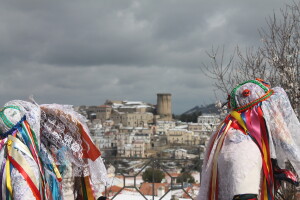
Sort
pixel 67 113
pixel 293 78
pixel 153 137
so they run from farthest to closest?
1. pixel 153 137
2. pixel 293 78
3. pixel 67 113

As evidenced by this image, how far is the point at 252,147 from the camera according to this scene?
2.03 meters

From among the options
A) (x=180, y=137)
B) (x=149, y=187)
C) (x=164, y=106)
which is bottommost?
(x=149, y=187)

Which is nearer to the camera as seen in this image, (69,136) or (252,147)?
(252,147)

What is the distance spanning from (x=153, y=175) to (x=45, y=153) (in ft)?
14.0

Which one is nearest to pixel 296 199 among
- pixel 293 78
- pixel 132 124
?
pixel 293 78

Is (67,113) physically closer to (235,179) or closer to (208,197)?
(208,197)

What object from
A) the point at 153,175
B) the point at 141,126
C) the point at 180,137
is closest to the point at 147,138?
the point at 180,137

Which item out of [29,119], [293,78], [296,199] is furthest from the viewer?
[293,78]

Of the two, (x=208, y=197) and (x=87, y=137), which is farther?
(x=87, y=137)

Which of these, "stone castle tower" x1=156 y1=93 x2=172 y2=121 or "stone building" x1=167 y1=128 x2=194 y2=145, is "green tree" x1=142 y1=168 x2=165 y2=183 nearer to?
"stone building" x1=167 y1=128 x2=194 y2=145

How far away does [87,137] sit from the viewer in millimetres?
2771

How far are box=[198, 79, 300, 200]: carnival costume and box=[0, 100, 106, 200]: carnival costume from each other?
2.86 ft

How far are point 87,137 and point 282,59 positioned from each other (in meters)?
2.76

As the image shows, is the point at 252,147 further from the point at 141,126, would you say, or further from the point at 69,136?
the point at 141,126
